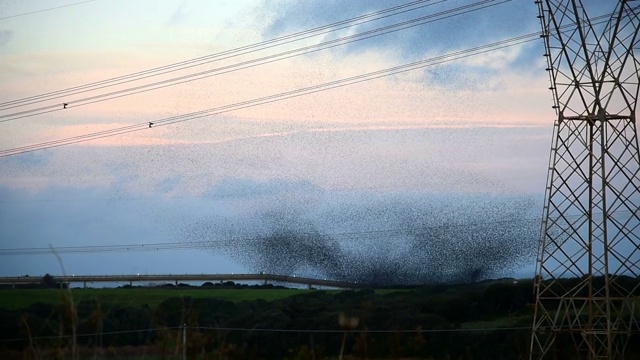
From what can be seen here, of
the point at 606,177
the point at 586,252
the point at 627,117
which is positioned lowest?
the point at 586,252

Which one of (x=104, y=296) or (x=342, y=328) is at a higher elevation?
(x=104, y=296)

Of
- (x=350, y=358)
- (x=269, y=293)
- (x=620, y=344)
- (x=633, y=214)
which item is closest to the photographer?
(x=633, y=214)

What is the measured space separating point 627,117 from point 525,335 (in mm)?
9716

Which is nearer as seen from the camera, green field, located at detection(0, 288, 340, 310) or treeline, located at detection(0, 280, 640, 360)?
treeline, located at detection(0, 280, 640, 360)

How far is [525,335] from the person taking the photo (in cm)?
3216

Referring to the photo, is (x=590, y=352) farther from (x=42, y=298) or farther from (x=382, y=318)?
(x=42, y=298)

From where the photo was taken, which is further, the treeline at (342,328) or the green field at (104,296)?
the green field at (104,296)

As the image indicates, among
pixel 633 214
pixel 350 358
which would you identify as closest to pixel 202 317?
pixel 350 358

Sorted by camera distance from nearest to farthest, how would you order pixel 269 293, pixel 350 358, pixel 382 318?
1. pixel 350 358
2. pixel 382 318
3. pixel 269 293

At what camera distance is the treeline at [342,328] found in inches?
1049

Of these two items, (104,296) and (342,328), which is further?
(104,296)

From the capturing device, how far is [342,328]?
2877 centimetres

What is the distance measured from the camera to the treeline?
26.6 m

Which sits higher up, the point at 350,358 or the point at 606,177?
the point at 606,177
